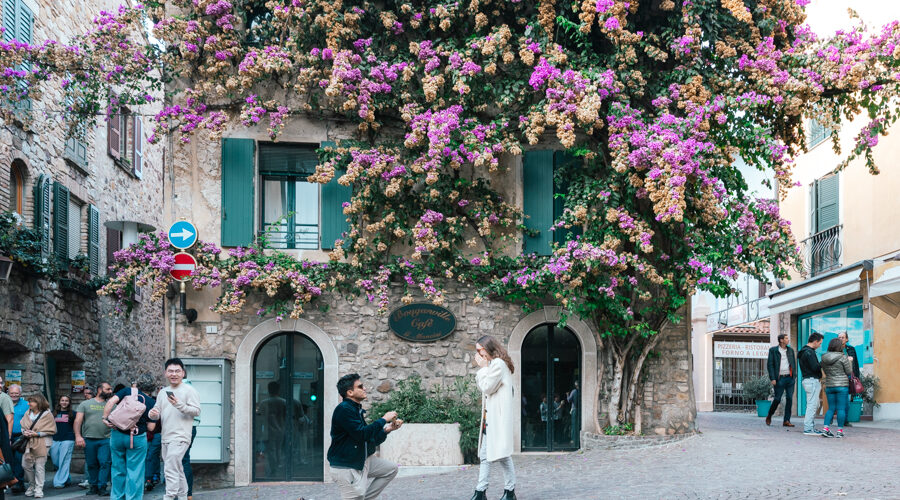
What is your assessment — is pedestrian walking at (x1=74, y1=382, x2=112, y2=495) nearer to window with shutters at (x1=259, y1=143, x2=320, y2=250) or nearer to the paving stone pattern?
the paving stone pattern

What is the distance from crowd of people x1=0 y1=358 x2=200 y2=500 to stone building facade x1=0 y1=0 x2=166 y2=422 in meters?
1.72

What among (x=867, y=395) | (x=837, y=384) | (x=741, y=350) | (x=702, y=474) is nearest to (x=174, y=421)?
(x=702, y=474)

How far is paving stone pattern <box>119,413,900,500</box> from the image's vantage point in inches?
359

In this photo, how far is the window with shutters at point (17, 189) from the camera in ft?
51.3

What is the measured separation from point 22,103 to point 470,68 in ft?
26.9

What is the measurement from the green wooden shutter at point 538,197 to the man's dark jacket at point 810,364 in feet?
13.8

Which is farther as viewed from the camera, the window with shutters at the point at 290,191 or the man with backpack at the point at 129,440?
the window with shutters at the point at 290,191

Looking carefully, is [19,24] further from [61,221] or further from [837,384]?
[837,384]

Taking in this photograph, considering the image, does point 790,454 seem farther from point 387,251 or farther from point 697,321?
point 697,321

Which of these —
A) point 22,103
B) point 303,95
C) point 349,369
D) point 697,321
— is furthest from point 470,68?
point 697,321

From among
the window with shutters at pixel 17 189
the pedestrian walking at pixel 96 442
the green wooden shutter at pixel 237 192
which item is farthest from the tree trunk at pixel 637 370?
the window with shutters at pixel 17 189

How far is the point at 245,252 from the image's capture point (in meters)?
13.3

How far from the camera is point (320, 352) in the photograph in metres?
13.7

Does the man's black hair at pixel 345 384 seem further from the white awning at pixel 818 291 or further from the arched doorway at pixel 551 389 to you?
the white awning at pixel 818 291
